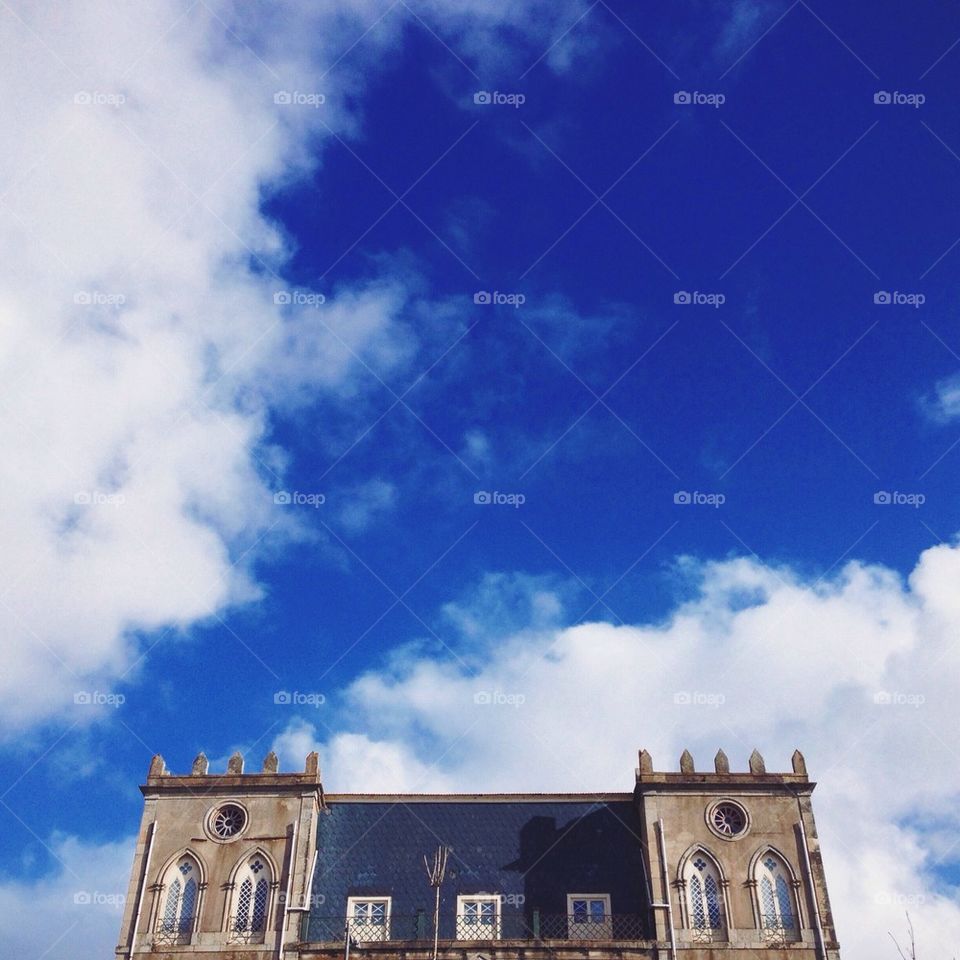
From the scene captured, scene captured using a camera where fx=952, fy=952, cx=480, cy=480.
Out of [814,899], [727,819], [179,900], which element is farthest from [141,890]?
[814,899]

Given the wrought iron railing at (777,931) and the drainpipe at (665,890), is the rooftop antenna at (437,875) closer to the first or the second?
the drainpipe at (665,890)

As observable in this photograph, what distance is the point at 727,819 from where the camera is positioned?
3503 cm

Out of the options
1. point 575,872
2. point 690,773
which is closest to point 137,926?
point 575,872

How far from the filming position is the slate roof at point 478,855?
111ft

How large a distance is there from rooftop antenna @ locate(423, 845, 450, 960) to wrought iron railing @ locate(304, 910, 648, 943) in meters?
0.47

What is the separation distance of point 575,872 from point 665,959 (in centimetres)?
433

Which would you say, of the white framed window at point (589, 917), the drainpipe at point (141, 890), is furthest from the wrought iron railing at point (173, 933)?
the white framed window at point (589, 917)

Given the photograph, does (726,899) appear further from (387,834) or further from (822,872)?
(387,834)

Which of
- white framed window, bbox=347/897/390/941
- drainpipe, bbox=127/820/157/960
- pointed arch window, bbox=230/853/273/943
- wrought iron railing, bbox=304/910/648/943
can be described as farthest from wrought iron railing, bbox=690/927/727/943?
drainpipe, bbox=127/820/157/960

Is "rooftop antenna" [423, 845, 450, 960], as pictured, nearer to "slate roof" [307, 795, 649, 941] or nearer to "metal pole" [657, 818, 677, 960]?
"slate roof" [307, 795, 649, 941]

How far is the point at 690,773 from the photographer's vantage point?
35.8m

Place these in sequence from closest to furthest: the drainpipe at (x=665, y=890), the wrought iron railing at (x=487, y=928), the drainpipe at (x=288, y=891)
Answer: the drainpipe at (x=665, y=890) → the drainpipe at (x=288, y=891) → the wrought iron railing at (x=487, y=928)

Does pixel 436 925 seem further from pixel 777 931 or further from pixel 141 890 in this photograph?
pixel 777 931

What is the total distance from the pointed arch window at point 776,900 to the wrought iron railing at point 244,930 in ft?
56.7
